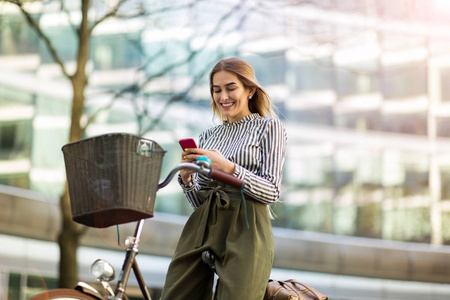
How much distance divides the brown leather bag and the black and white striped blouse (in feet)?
1.57

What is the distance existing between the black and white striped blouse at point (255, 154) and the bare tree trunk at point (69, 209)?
192 inches

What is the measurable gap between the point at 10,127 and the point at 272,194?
36.3ft

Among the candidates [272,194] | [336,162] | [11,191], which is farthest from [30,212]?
[272,194]

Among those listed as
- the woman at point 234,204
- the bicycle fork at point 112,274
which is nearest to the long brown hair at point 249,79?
the woman at point 234,204

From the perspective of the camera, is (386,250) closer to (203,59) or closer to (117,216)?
(203,59)

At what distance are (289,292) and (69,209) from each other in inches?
208

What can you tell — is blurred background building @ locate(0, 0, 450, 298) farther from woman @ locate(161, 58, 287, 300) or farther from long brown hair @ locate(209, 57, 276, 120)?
woman @ locate(161, 58, 287, 300)

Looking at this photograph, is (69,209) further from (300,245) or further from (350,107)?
(350,107)

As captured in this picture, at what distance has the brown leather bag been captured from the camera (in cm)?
328

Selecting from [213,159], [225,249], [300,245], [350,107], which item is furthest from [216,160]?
[350,107]

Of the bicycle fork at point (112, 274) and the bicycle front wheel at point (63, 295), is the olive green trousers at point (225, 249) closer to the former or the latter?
the bicycle fork at point (112, 274)

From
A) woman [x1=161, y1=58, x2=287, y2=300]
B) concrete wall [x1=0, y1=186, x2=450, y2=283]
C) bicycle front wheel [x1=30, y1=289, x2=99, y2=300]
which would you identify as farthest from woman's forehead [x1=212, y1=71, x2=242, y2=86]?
concrete wall [x1=0, y1=186, x2=450, y2=283]

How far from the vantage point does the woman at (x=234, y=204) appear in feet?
9.87

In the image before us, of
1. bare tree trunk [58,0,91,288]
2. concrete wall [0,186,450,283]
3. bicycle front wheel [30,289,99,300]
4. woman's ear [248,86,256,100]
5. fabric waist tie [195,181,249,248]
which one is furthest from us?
concrete wall [0,186,450,283]
